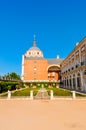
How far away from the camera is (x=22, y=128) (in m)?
6.96

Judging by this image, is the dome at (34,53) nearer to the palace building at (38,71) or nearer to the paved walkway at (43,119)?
the palace building at (38,71)

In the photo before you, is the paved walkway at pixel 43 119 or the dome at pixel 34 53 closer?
the paved walkway at pixel 43 119

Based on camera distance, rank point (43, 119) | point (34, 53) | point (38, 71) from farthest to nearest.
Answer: point (34, 53) → point (38, 71) → point (43, 119)

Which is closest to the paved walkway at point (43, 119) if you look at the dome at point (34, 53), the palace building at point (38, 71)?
the palace building at point (38, 71)

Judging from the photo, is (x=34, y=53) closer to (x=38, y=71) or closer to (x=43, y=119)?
(x=38, y=71)

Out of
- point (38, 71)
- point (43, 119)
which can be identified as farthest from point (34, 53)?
point (43, 119)

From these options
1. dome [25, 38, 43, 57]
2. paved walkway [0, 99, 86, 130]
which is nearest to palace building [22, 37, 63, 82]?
dome [25, 38, 43, 57]

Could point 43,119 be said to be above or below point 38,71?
below

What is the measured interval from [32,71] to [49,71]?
369 inches

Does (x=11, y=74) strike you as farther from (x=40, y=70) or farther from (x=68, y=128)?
(x=68, y=128)

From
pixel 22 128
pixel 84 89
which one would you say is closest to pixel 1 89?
pixel 84 89

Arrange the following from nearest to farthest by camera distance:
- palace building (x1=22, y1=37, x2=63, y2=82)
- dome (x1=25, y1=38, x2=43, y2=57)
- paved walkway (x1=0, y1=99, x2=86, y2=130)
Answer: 1. paved walkway (x1=0, y1=99, x2=86, y2=130)
2. palace building (x1=22, y1=37, x2=63, y2=82)
3. dome (x1=25, y1=38, x2=43, y2=57)

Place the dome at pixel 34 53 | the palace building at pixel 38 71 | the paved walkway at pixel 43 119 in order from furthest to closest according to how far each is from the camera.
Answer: the dome at pixel 34 53 < the palace building at pixel 38 71 < the paved walkway at pixel 43 119

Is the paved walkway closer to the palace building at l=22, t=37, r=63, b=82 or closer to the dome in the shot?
the palace building at l=22, t=37, r=63, b=82
